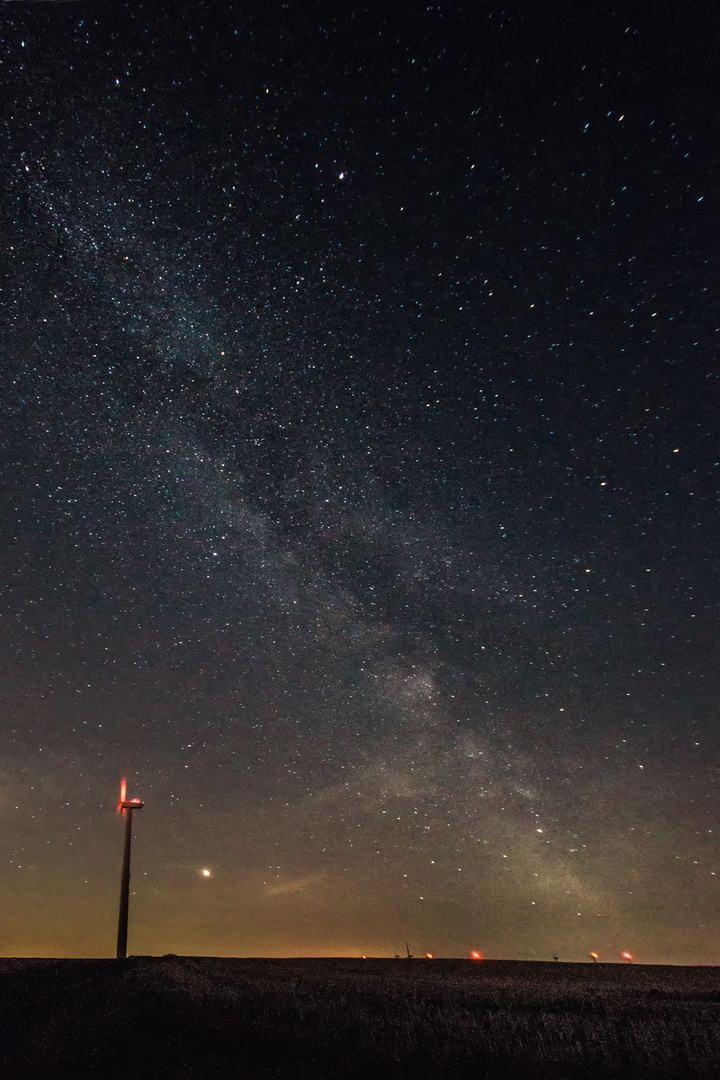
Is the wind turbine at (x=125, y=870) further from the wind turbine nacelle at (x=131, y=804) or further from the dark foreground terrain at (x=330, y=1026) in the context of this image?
the dark foreground terrain at (x=330, y=1026)

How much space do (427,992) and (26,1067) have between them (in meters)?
8.53

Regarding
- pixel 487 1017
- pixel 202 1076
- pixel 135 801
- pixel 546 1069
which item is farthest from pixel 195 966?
pixel 135 801

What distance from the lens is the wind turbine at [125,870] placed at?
78.5 feet

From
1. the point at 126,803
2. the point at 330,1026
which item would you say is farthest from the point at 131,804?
the point at 330,1026

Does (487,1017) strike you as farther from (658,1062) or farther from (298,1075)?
(298,1075)

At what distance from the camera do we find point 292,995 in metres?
16.1

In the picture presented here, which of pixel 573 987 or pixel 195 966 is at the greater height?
pixel 195 966

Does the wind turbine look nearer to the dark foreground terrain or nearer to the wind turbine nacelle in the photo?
the wind turbine nacelle

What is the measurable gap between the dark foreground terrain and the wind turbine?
226 inches

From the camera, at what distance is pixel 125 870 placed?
27.8m

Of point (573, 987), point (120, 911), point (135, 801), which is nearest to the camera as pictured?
point (573, 987)

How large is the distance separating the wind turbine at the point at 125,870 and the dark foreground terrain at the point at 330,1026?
574cm

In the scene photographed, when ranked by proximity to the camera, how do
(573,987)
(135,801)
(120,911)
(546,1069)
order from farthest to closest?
(135,801), (120,911), (573,987), (546,1069)

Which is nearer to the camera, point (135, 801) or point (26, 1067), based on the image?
point (26, 1067)
